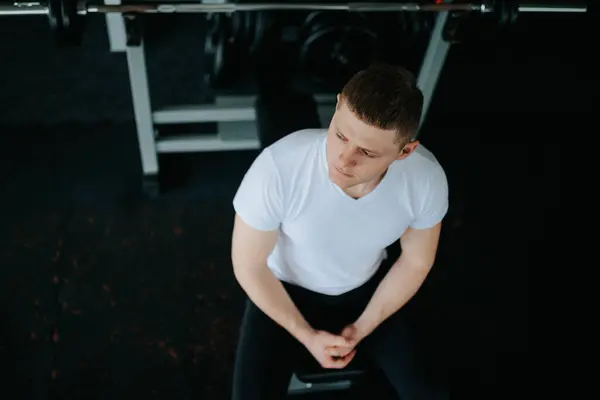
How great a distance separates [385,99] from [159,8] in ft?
2.38

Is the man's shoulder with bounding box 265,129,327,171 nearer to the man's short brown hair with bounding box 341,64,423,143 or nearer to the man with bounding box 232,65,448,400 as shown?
the man with bounding box 232,65,448,400

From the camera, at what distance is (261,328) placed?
52.1 inches

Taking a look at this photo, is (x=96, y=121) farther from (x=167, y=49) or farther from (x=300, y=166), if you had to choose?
(x=300, y=166)

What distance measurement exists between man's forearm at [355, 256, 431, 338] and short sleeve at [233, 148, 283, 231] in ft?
1.06

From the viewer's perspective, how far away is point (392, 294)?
1.34m

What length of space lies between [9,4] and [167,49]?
3.62 feet

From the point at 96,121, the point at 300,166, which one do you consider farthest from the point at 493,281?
the point at 96,121

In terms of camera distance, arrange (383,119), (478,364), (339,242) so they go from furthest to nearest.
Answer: (478,364) < (339,242) < (383,119)

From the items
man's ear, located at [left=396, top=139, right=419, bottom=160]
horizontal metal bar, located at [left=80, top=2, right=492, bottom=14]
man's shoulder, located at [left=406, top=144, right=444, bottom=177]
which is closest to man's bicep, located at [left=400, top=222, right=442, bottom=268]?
man's shoulder, located at [left=406, top=144, right=444, bottom=177]

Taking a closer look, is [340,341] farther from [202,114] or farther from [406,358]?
[202,114]

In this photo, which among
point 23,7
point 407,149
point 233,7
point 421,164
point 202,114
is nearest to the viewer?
point 407,149

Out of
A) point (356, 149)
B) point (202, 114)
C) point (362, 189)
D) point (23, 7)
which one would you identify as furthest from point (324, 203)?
point (202, 114)

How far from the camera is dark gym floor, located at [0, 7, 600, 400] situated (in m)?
1.76

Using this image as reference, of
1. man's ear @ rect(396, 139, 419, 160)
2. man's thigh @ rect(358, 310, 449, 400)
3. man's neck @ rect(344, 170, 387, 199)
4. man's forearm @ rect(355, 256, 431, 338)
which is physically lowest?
man's thigh @ rect(358, 310, 449, 400)
